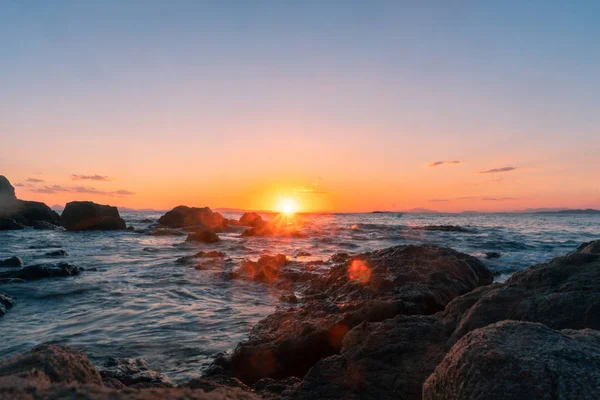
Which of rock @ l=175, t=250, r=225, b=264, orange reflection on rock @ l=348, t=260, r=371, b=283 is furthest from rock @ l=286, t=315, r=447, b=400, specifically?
rock @ l=175, t=250, r=225, b=264

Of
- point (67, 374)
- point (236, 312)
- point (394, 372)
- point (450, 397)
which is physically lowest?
point (236, 312)

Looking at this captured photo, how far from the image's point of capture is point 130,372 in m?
4.64

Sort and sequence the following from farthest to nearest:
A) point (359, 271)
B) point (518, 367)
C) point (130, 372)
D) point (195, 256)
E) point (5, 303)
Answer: point (195, 256) < point (359, 271) < point (5, 303) < point (130, 372) < point (518, 367)

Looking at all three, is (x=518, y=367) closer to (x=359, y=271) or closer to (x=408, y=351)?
(x=408, y=351)

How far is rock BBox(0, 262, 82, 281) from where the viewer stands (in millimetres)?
11094

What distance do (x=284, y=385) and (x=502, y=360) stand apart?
2506 mm

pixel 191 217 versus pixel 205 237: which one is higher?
pixel 191 217

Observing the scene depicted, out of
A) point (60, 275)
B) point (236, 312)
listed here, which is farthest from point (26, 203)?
point (236, 312)

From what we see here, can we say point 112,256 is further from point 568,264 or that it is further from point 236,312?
point 568,264

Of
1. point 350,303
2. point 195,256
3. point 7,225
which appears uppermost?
point 7,225

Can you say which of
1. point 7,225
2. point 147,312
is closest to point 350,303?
point 147,312

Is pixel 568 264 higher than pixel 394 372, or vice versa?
pixel 568 264

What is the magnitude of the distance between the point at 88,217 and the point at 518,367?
38464mm

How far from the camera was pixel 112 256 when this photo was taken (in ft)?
55.1
